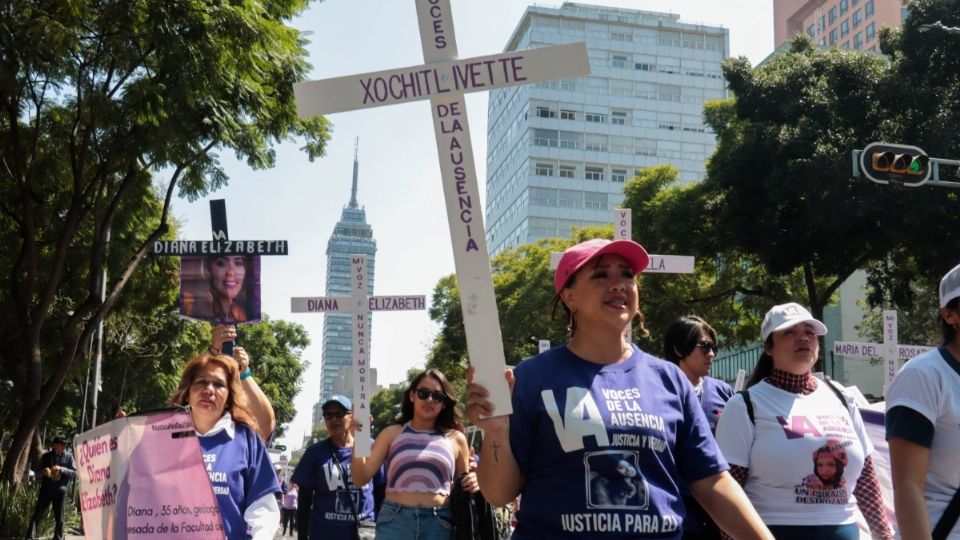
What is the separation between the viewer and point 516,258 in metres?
56.5

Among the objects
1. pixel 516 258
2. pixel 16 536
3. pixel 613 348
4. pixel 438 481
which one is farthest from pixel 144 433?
pixel 516 258

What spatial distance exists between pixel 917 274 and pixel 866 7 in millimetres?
82127

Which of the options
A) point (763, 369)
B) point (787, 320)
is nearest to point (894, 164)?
point (763, 369)

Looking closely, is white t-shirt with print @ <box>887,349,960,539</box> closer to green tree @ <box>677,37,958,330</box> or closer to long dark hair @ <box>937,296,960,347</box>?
long dark hair @ <box>937,296,960,347</box>

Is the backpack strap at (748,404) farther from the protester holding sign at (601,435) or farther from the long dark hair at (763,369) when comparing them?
the protester holding sign at (601,435)

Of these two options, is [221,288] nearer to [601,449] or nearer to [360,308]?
[360,308]

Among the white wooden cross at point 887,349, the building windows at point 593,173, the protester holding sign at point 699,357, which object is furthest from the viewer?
the building windows at point 593,173

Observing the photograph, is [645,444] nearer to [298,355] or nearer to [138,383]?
[138,383]

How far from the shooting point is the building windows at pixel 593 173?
10800 centimetres

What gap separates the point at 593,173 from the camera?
356ft

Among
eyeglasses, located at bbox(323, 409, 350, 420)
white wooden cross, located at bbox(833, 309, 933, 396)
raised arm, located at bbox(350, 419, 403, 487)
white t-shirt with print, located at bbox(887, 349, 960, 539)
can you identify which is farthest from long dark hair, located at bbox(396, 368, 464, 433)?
white wooden cross, located at bbox(833, 309, 933, 396)

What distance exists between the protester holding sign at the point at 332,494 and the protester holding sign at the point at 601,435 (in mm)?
5059

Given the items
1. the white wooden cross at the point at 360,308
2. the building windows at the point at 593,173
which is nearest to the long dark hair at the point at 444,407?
the white wooden cross at the point at 360,308

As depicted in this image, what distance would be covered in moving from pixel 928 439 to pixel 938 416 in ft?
0.30
